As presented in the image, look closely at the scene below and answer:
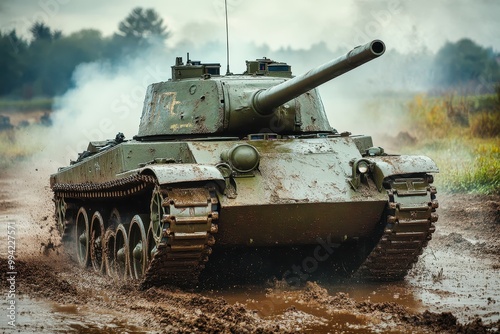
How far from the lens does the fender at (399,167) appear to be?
12.5m

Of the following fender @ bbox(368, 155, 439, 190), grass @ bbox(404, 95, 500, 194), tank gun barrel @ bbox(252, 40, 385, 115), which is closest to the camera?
tank gun barrel @ bbox(252, 40, 385, 115)

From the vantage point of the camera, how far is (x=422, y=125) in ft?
79.9

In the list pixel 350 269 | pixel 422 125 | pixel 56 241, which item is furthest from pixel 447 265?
pixel 422 125

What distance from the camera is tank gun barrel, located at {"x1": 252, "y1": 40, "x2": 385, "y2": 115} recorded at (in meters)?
10.9

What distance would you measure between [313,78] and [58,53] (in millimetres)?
13644

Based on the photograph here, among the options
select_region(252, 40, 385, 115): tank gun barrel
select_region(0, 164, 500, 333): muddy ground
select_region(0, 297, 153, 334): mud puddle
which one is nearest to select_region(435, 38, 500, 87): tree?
select_region(0, 164, 500, 333): muddy ground

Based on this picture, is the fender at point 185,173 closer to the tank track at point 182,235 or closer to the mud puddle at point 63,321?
the tank track at point 182,235

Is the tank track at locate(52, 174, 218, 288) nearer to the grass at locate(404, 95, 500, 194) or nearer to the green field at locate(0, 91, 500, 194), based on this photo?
the grass at locate(404, 95, 500, 194)

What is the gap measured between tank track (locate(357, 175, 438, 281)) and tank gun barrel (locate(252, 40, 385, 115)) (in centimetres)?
158

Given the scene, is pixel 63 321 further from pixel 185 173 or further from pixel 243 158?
pixel 243 158

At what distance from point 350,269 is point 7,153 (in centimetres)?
1422

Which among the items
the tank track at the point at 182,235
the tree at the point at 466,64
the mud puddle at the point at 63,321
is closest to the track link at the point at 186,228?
the tank track at the point at 182,235

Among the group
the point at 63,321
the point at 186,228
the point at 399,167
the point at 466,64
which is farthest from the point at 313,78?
the point at 466,64

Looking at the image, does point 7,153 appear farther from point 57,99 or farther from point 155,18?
point 155,18
